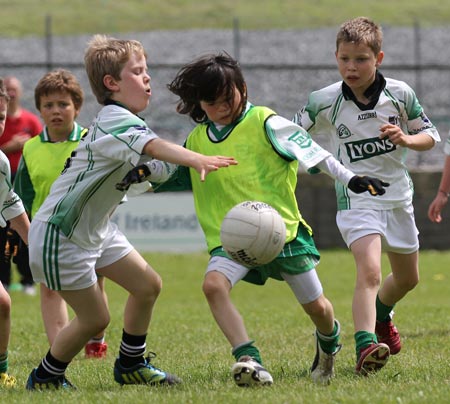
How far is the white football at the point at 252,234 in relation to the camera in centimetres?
540

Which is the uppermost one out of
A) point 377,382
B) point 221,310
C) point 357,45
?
point 357,45

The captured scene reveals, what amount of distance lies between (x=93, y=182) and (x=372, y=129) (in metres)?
2.08

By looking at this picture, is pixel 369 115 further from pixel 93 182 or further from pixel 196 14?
pixel 196 14

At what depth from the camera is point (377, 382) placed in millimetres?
5805

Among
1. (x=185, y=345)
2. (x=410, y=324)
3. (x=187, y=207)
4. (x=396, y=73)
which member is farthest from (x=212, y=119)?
(x=396, y=73)

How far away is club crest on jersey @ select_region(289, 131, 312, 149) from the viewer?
5.68 m

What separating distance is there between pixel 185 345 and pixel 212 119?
9.73 feet

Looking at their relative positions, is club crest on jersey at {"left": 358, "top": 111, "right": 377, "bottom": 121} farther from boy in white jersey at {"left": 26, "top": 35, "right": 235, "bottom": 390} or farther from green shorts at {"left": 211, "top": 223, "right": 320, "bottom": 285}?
boy in white jersey at {"left": 26, "top": 35, "right": 235, "bottom": 390}

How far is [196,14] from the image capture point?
113 ft

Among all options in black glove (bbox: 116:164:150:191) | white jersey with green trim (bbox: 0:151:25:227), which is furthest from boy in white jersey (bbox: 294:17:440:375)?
white jersey with green trim (bbox: 0:151:25:227)

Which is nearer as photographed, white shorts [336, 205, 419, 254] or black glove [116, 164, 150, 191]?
black glove [116, 164, 150, 191]

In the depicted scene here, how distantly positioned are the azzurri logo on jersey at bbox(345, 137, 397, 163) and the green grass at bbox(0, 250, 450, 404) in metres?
1.33

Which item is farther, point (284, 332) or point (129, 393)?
point (284, 332)

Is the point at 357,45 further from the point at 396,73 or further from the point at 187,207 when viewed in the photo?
the point at 396,73
